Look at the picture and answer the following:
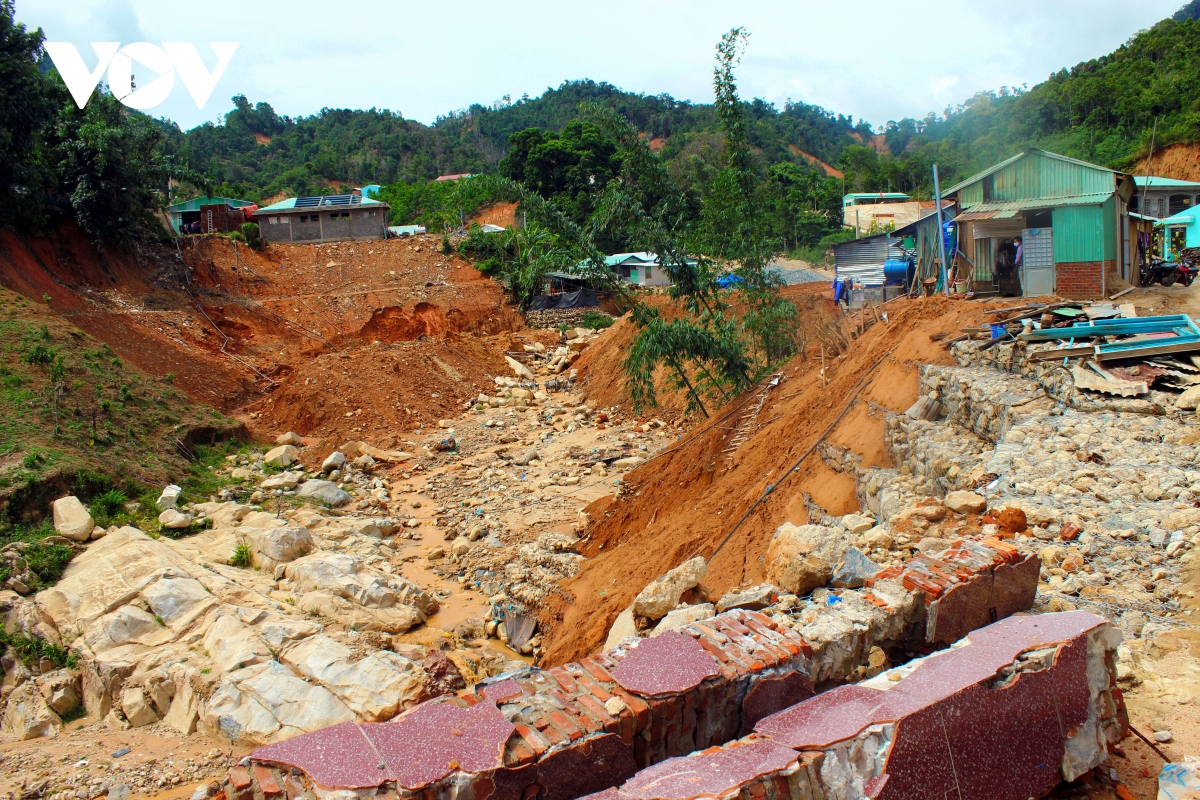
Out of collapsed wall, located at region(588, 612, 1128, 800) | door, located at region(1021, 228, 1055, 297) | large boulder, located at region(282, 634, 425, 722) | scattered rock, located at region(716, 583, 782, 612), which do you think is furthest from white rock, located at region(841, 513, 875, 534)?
door, located at region(1021, 228, 1055, 297)

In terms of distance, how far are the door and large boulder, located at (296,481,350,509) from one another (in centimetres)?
1076

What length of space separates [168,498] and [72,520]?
5.84 ft

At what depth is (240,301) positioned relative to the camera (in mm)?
22797

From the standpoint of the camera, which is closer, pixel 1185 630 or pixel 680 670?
pixel 680 670

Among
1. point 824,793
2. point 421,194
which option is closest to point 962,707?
point 824,793

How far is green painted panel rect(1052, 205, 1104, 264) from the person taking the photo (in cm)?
1081

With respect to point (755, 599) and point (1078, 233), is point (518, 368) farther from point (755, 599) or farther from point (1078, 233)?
point (755, 599)

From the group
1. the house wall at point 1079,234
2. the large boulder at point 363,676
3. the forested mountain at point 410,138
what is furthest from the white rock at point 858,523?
the forested mountain at point 410,138

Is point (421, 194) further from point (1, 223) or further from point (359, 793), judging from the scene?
point (359, 793)

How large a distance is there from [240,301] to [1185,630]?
943 inches

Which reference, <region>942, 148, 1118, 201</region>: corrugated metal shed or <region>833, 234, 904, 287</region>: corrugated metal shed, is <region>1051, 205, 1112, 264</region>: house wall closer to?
<region>942, 148, 1118, 201</region>: corrugated metal shed

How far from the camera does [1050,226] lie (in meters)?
11.2

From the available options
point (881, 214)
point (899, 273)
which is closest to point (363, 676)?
point (899, 273)

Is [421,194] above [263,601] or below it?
above
